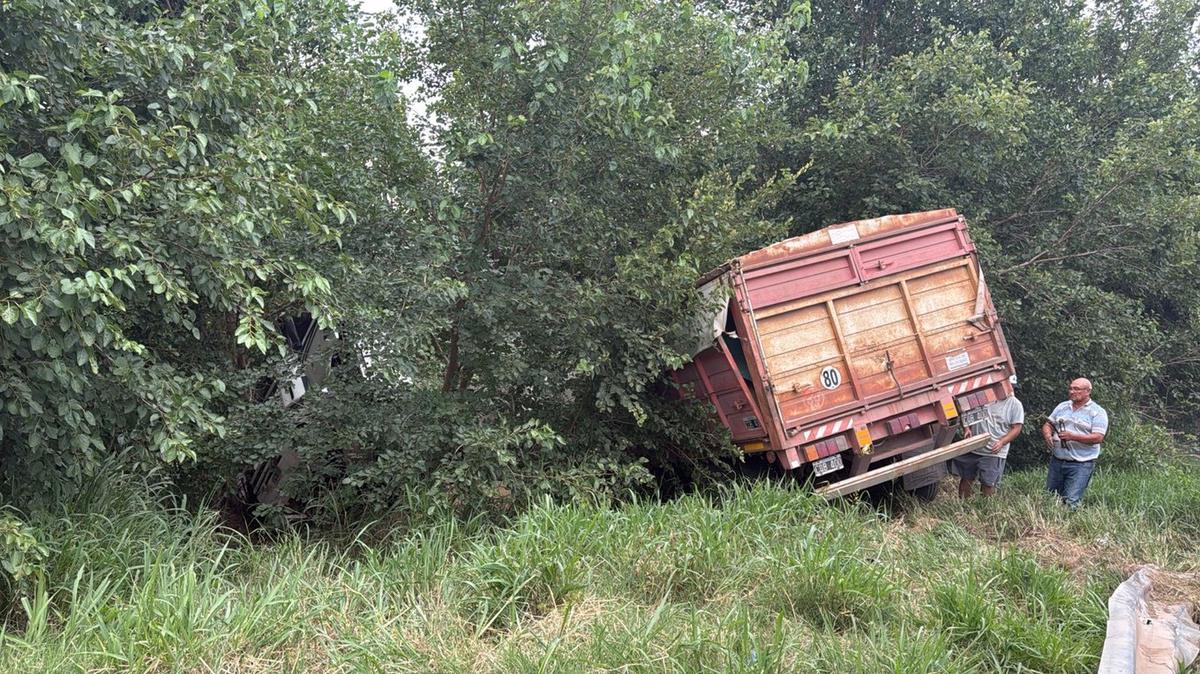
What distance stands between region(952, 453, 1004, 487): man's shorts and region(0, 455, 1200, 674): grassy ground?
1.71 m

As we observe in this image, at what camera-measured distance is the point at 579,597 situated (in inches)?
158

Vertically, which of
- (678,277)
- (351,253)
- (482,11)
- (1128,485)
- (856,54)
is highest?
(482,11)

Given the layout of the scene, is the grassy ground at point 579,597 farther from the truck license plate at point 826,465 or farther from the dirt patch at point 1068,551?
the truck license plate at point 826,465

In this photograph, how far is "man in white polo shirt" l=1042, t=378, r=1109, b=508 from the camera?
6.71m

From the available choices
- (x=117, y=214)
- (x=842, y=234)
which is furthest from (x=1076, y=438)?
(x=117, y=214)

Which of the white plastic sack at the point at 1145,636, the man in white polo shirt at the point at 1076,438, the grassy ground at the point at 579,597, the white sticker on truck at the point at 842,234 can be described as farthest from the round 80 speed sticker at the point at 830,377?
the white plastic sack at the point at 1145,636

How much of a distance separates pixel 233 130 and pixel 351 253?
1.30m

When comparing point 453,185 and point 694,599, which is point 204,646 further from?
point 453,185

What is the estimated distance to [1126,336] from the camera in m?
9.09

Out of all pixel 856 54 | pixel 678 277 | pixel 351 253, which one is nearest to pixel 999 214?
pixel 856 54

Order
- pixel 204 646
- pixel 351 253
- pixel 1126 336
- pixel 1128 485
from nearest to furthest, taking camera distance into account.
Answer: pixel 204 646
pixel 351 253
pixel 1128 485
pixel 1126 336

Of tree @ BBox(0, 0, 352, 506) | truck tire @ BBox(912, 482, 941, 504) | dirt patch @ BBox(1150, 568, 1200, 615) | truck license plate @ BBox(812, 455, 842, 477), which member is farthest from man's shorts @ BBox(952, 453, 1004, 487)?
tree @ BBox(0, 0, 352, 506)

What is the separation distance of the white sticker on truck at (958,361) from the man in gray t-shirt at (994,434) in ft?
1.51

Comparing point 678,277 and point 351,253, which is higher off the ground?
point 351,253
